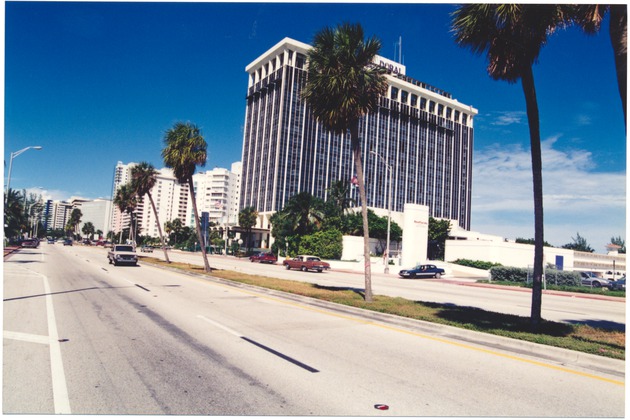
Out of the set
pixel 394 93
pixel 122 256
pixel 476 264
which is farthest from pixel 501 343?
pixel 394 93

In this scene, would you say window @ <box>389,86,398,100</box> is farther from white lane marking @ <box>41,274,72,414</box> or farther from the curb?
white lane marking @ <box>41,274,72,414</box>

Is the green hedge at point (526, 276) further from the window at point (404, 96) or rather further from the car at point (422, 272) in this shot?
the window at point (404, 96)

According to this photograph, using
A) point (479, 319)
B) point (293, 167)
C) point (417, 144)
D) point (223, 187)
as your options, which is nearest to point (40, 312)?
point (479, 319)

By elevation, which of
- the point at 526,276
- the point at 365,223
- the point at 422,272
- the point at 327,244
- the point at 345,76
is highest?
the point at 345,76

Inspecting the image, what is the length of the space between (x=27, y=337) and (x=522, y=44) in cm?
→ 1336

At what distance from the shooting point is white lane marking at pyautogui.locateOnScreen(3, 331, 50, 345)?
8359mm

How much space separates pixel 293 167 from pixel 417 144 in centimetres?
4761

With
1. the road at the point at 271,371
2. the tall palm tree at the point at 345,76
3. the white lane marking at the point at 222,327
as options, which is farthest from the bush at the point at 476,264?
the white lane marking at the point at 222,327

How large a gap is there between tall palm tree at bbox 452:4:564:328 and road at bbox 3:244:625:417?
3961 millimetres

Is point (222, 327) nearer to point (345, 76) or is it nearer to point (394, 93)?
point (345, 76)

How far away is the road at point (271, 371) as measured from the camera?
17.6ft

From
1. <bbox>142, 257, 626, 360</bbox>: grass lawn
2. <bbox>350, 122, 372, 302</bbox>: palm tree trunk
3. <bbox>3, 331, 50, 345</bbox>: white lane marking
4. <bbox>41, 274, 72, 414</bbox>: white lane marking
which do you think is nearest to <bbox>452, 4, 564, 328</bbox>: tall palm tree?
<bbox>142, 257, 626, 360</bbox>: grass lawn

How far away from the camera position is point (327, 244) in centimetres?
5825

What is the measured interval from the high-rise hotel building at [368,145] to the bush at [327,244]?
3517cm
